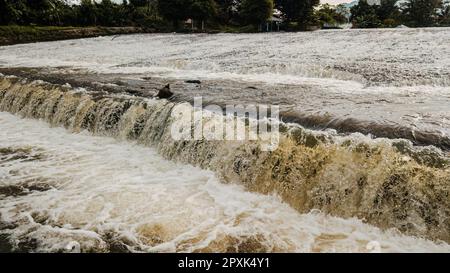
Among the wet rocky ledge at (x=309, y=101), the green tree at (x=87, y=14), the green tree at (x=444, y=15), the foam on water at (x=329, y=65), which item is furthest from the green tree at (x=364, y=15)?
the wet rocky ledge at (x=309, y=101)

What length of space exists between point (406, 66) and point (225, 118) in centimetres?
887

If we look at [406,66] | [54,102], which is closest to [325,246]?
[54,102]

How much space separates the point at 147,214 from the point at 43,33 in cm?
3553

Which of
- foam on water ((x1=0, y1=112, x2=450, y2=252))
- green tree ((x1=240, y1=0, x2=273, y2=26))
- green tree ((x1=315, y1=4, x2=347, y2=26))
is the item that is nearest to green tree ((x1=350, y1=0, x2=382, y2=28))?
green tree ((x1=315, y1=4, x2=347, y2=26))

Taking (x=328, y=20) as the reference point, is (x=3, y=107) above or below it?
below

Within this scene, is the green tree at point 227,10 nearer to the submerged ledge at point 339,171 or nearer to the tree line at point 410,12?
the tree line at point 410,12

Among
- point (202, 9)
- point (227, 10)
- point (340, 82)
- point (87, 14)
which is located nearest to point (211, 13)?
point (202, 9)

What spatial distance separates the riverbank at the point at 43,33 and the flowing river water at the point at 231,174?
2626cm

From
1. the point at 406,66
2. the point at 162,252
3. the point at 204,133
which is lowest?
the point at 162,252

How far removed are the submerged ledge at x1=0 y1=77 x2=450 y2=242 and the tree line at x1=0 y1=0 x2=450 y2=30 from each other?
3511cm

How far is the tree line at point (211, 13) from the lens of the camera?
39.7 metres

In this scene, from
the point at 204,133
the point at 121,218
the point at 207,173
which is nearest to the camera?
the point at 121,218

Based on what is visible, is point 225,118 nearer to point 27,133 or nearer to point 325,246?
point 325,246

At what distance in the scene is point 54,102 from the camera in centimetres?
1016
